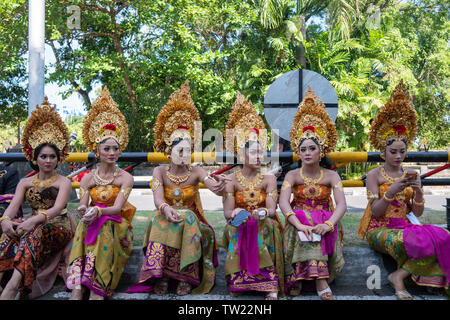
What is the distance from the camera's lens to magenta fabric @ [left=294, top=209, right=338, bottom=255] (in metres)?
2.87

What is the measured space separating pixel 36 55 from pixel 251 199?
16.5 ft

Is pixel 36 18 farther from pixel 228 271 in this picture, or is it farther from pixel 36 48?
pixel 228 271

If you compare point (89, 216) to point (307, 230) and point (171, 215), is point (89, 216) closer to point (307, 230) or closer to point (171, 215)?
point (171, 215)

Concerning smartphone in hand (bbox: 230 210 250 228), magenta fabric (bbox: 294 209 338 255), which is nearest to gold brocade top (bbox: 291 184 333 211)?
magenta fabric (bbox: 294 209 338 255)

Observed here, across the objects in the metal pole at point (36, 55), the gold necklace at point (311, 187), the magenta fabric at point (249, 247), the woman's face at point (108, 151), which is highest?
the metal pole at point (36, 55)

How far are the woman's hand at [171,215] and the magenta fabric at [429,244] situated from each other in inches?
69.9

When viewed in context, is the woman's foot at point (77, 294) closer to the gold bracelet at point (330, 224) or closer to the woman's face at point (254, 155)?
the woman's face at point (254, 155)

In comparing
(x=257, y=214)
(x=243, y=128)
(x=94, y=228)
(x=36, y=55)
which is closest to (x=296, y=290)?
(x=257, y=214)

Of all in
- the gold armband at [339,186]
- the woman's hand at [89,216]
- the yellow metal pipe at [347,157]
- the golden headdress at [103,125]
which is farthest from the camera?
the yellow metal pipe at [347,157]

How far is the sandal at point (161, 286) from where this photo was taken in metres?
2.96

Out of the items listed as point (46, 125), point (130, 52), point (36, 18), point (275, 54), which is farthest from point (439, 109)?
point (46, 125)

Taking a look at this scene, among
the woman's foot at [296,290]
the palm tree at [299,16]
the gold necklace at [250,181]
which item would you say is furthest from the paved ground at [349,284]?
the palm tree at [299,16]

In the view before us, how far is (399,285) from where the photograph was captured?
114 inches
